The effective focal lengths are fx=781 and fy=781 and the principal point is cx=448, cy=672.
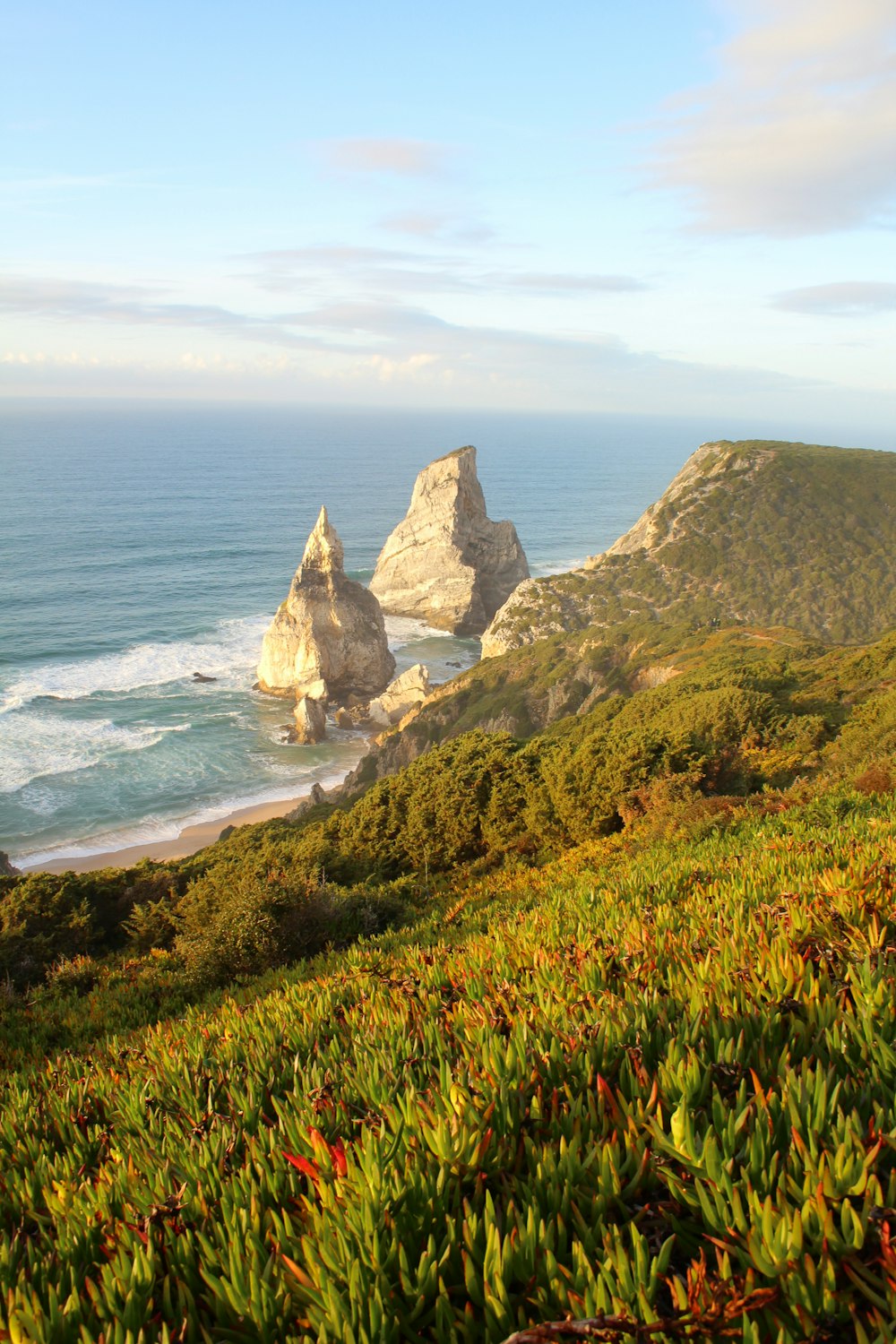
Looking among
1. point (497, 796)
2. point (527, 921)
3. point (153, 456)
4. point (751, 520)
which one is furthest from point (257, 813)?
point (153, 456)

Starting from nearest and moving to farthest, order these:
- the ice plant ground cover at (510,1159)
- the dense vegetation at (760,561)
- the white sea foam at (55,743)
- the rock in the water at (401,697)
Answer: the ice plant ground cover at (510,1159)
the white sea foam at (55,743)
the rock in the water at (401,697)
the dense vegetation at (760,561)

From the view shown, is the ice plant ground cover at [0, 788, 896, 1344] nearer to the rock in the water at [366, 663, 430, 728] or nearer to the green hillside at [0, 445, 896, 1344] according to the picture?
the green hillside at [0, 445, 896, 1344]

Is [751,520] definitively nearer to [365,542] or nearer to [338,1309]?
[365,542]

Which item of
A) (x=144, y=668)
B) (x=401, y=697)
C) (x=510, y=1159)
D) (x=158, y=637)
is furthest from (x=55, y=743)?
(x=510, y=1159)

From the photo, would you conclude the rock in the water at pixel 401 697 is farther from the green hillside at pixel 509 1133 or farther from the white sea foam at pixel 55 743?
the green hillside at pixel 509 1133

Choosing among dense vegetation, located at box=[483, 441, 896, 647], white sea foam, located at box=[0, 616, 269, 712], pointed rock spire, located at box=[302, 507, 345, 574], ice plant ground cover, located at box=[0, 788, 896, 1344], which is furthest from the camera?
pointed rock spire, located at box=[302, 507, 345, 574]

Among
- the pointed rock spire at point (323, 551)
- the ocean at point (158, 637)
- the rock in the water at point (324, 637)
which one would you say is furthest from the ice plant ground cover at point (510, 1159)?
the pointed rock spire at point (323, 551)

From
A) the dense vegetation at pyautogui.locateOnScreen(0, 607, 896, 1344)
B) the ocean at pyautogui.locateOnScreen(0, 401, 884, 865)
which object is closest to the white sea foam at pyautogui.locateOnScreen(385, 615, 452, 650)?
the ocean at pyautogui.locateOnScreen(0, 401, 884, 865)

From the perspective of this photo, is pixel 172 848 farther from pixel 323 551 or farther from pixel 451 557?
pixel 451 557
